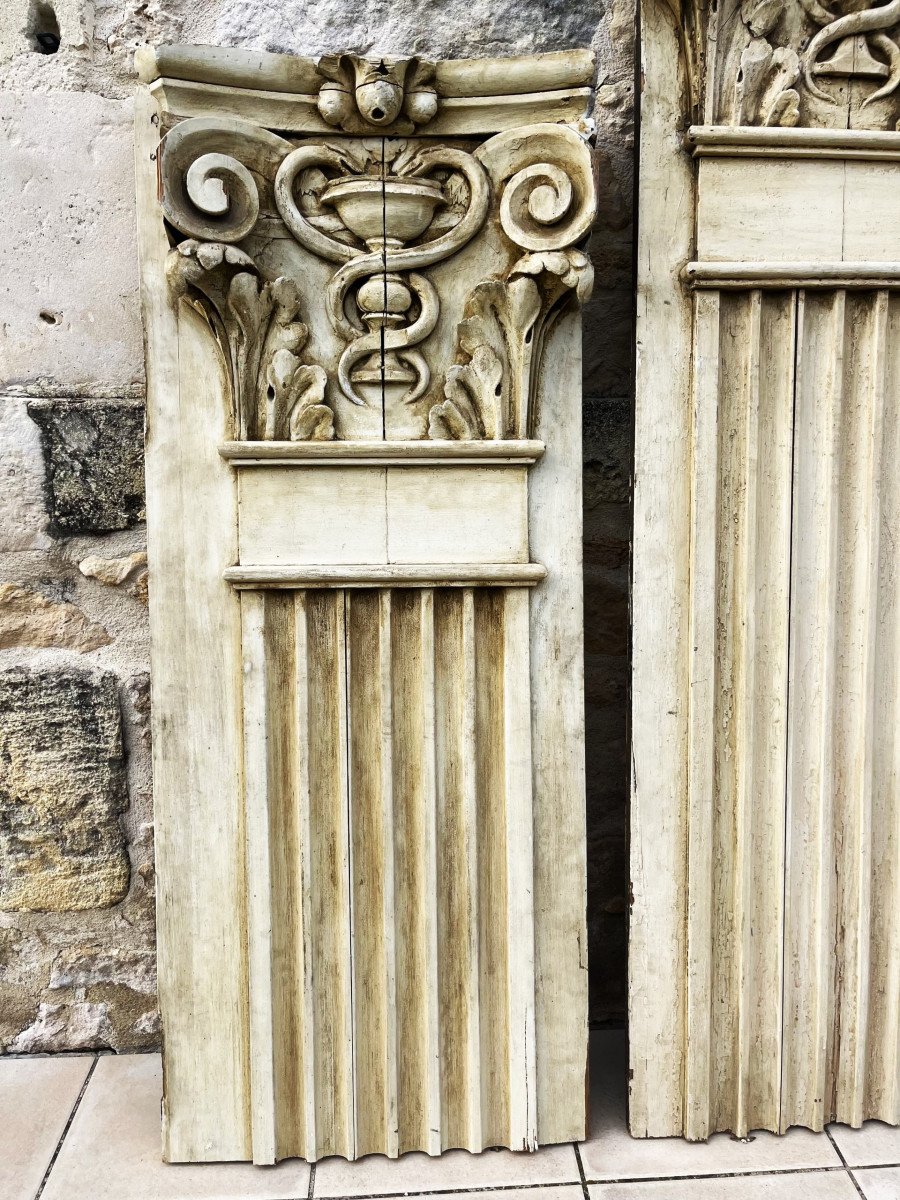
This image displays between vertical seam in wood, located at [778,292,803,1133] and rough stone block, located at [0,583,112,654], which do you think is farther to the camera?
rough stone block, located at [0,583,112,654]

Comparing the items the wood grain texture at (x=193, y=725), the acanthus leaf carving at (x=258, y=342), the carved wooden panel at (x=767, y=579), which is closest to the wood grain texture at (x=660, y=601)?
the carved wooden panel at (x=767, y=579)

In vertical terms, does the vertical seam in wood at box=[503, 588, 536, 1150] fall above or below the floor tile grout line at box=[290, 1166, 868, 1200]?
above

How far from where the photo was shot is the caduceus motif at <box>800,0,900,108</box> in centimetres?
129

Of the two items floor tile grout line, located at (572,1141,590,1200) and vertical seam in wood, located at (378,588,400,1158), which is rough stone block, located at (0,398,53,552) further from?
floor tile grout line, located at (572,1141,590,1200)

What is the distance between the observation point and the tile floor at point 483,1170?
1.32 meters

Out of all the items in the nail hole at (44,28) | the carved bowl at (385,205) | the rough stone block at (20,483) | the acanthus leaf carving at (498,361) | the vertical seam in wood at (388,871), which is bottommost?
the vertical seam in wood at (388,871)

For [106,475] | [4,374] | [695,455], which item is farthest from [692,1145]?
[4,374]

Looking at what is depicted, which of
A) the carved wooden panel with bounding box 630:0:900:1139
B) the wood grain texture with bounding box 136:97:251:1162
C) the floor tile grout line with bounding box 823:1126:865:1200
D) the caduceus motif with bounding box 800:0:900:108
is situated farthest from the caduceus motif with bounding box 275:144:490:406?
the floor tile grout line with bounding box 823:1126:865:1200

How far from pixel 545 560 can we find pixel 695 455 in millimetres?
267

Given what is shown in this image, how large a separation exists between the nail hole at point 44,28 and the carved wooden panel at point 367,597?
40 centimetres

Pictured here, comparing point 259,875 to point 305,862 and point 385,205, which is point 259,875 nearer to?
point 305,862

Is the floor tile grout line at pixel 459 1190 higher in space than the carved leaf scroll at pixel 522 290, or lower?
lower

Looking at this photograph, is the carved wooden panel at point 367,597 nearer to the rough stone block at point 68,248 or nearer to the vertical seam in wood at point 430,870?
the vertical seam in wood at point 430,870

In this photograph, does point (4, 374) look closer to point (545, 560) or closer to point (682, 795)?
point (545, 560)
